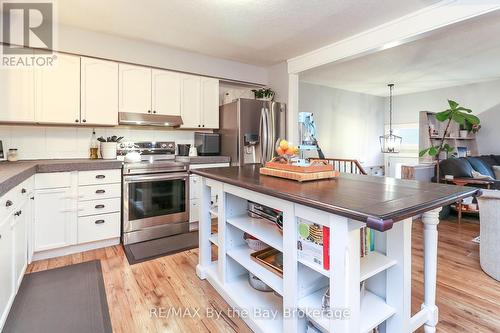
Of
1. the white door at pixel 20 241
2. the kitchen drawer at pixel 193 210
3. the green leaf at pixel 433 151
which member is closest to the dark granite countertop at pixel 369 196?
the white door at pixel 20 241

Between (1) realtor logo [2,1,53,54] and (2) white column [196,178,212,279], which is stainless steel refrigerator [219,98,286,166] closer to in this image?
(2) white column [196,178,212,279]

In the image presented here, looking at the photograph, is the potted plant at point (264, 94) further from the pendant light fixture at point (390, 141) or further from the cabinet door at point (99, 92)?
the pendant light fixture at point (390, 141)

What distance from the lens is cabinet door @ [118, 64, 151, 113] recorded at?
3254mm

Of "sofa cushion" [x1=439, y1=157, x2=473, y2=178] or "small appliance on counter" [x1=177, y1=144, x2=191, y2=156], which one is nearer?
"small appliance on counter" [x1=177, y1=144, x2=191, y2=156]

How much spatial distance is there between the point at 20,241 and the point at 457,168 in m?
5.49

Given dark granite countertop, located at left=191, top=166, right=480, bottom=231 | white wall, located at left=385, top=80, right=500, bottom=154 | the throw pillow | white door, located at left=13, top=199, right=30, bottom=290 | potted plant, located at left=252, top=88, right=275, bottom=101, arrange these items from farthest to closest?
white wall, located at left=385, top=80, right=500, bottom=154, the throw pillow, potted plant, located at left=252, top=88, right=275, bottom=101, white door, located at left=13, top=199, right=30, bottom=290, dark granite countertop, located at left=191, top=166, right=480, bottom=231

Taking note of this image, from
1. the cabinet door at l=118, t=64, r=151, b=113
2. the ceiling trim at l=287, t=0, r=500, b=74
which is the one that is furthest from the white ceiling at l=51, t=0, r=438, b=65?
the cabinet door at l=118, t=64, r=151, b=113

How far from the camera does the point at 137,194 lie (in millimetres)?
3027

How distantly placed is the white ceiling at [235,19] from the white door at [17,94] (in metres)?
0.72

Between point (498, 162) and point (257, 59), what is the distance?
484cm

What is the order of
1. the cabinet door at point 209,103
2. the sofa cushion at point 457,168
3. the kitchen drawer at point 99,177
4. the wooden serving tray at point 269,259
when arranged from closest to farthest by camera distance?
the wooden serving tray at point 269,259, the kitchen drawer at point 99,177, the cabinet door at point 209,103, the sofa cushion at point 457,168

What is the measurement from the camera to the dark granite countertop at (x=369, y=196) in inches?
37.0

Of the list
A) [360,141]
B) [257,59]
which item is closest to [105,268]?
[257,59]

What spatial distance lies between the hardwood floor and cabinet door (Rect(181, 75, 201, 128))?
1.82m
